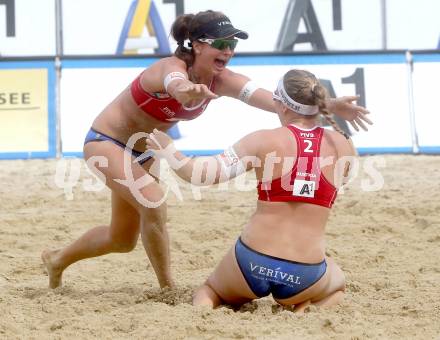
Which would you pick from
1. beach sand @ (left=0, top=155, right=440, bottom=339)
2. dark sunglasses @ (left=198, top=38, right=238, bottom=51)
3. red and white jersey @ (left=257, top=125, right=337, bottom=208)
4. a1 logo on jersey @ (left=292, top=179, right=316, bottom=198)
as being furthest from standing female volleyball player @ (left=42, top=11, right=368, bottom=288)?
a1 logo on jersey @ (left=292, top=179, right=316, bottom=198)

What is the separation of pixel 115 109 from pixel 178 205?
252 cm

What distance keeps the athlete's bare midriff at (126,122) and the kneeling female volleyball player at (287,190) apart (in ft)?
2.96

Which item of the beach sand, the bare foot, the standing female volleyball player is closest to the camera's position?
the beach sand

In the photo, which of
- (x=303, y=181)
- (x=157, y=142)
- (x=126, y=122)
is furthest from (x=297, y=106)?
(x=126, y=122)

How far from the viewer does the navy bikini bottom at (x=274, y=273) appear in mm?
4359

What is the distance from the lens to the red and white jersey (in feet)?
14.2

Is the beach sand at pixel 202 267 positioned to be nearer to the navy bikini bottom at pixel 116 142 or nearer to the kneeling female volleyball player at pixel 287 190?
the kneeling female volleyball player at pixel 287 190

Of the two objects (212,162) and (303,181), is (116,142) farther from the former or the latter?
(303,181)

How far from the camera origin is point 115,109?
531 cm

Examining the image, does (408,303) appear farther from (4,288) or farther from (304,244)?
(4,288)

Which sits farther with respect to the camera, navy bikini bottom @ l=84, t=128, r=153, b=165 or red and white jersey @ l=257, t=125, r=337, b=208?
navy bikini bottom @ l=84, t=128, r=153, b=165

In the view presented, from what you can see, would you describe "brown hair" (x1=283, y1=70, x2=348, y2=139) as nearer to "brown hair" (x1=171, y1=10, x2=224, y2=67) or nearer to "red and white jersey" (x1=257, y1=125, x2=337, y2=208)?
"red and white jersey" (x1=257, y1=125, x2=337, y2=208)

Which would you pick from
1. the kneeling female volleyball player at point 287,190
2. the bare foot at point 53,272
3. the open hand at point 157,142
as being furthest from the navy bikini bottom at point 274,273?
the bare foot at point 53,272

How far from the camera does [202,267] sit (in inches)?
240
